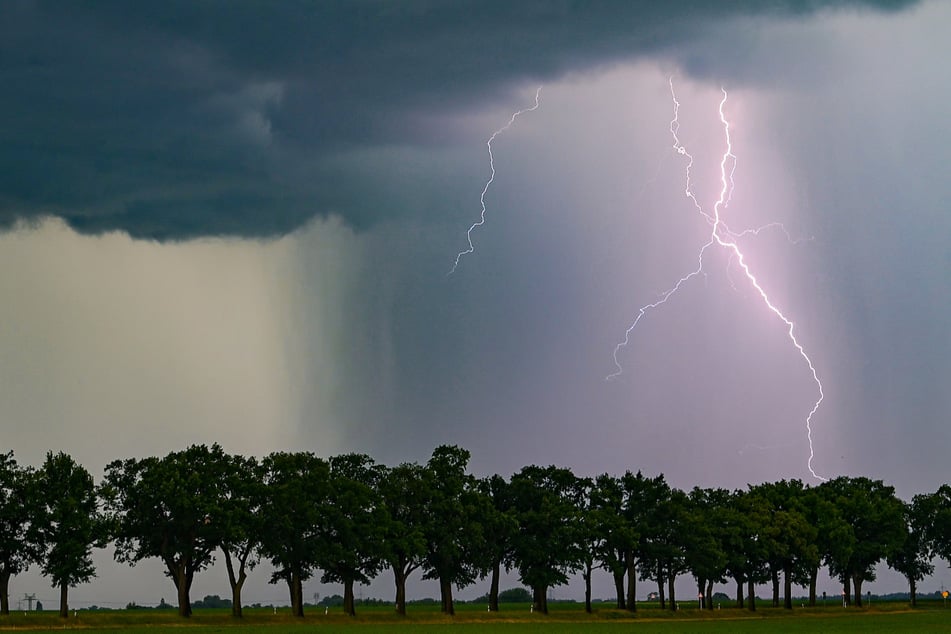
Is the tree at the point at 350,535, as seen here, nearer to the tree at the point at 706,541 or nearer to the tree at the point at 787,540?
the tree at the point at 706,541

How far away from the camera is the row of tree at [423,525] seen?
103375 millimetres

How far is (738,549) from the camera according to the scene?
15650cm

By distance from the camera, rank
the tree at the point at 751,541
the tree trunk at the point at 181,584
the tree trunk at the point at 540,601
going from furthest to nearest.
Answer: the tree at the point at 751,541
the tree trunk at the point at 540,601
the tree trunk at the point at 181,584

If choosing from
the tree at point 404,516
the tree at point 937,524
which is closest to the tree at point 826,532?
the tree at point 937,524

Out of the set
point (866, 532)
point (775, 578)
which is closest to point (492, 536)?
point (775, 578)

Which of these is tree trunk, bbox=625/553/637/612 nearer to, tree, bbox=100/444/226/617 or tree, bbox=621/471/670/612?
tree, bbox=621/471/670/612

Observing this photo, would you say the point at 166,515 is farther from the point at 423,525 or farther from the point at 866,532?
the point at 866,532

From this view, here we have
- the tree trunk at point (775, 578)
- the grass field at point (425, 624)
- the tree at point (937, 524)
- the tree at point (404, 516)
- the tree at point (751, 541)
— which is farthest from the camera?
the tree at point (937, 524)

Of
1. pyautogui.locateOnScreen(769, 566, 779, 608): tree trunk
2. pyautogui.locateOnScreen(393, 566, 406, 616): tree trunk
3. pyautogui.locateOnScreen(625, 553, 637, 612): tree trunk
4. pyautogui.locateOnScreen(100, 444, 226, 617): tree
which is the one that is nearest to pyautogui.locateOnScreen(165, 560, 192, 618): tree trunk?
pyautogui.locateOnScreen(100, 444, 226, 617): tree

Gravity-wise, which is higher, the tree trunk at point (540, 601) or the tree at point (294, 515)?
the tree at point (294, 515)

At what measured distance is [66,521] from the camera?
328 ft

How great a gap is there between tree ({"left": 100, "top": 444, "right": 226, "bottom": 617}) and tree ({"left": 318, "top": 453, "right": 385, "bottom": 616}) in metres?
11.4

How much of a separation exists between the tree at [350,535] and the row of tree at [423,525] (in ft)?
0.56

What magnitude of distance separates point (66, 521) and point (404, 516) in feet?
118
